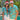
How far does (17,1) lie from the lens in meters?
2.17

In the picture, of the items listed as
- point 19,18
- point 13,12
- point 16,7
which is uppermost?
point 16,7

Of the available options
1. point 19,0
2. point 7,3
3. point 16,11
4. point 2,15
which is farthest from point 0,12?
point 19,0

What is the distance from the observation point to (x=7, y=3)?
2.16 meters

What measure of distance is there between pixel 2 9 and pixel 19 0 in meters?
0.59

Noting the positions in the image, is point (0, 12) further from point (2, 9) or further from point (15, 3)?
point (15, 3)

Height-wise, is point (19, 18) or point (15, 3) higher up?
point (15, 3)

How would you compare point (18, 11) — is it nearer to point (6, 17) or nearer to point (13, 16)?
point (13, 16)

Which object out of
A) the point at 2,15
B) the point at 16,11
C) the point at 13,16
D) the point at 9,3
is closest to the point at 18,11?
the point at 16,11

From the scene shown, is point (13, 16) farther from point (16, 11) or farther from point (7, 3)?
point (7, 3)

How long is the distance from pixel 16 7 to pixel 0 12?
513mm

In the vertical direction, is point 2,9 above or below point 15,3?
below

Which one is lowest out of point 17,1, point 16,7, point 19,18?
point 19,18

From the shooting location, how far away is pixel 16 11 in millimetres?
2182

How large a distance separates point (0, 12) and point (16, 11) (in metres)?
0.49
